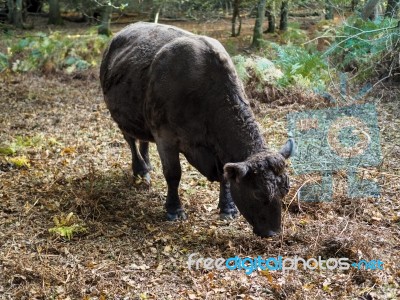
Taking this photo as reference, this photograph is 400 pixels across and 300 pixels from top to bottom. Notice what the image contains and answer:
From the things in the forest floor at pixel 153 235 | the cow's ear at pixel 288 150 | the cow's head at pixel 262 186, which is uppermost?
the cow's ear at pixel 288 150

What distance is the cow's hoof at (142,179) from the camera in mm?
8000

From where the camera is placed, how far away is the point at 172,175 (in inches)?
266

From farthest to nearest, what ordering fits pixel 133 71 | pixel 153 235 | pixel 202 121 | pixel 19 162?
1. pixel 19 162
2. pixel 133 71
3. pixel 153 235
4. pixel 202 121

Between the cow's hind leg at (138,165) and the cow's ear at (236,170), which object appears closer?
the cow's ear at (236,170)

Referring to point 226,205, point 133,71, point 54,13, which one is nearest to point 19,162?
point 133,71

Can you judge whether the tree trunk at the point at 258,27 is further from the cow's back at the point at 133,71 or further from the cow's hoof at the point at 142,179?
the cow's hoof at the point at 142,179

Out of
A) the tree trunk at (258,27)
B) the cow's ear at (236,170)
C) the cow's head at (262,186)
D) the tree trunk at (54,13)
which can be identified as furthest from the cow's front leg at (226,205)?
the tree trunk at (54,13)

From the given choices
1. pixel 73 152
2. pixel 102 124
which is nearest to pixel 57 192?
pixel 73 152

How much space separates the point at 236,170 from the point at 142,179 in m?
3.03

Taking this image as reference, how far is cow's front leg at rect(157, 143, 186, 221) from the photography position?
21.9 ft

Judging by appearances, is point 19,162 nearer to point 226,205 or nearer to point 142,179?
point 142,179

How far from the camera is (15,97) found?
44.9 ft

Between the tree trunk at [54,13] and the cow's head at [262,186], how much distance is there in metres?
26.1

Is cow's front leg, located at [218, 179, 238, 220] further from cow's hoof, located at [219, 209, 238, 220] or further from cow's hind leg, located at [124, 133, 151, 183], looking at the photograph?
cow's hind leg, located at [124, 133, 151, 183]
